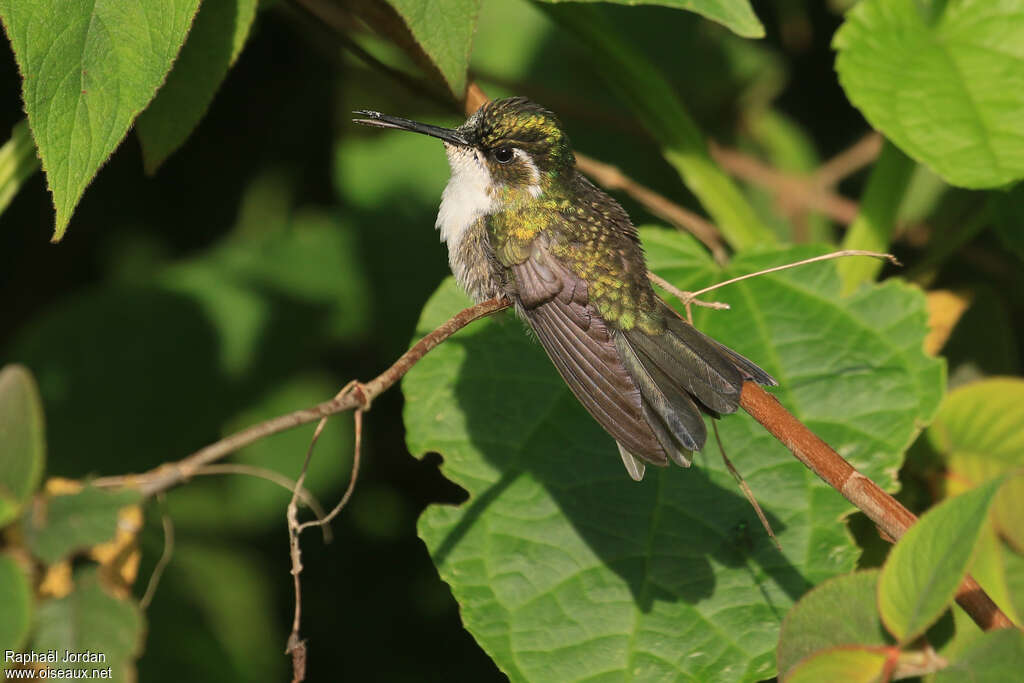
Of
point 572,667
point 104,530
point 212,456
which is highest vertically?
point 212,456

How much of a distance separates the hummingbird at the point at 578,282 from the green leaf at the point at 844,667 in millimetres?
422

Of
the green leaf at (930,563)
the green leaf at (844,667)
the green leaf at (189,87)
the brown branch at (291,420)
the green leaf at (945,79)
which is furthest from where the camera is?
the green leaf at (945,79)

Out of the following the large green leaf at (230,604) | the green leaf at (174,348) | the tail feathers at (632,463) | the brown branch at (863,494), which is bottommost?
the large green leaf at (230,604)

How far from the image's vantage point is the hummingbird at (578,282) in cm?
195

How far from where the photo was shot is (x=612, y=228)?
2414 millimetres

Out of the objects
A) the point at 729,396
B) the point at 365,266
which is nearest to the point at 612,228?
the point at 729,396

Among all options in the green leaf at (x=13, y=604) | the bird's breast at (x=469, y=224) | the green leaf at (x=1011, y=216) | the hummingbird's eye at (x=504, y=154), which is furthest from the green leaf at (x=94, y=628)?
the green leaf at (x=1011, y=216)

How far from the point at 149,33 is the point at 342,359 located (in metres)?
2.36

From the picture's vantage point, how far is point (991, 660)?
1.48 meters

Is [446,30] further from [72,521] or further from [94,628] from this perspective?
[94,628]

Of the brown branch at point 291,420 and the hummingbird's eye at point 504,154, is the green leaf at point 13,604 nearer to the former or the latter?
the brown branch at point 291,420

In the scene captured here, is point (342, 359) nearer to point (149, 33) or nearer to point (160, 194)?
point (160, 194)

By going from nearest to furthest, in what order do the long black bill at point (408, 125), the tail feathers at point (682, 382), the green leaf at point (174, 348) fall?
the tail feathers at point (682, 382) → the long black bill at point (408, 125) → the green leaf at point (174, 348)

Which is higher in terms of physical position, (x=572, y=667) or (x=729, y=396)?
(x=729, y=396)
